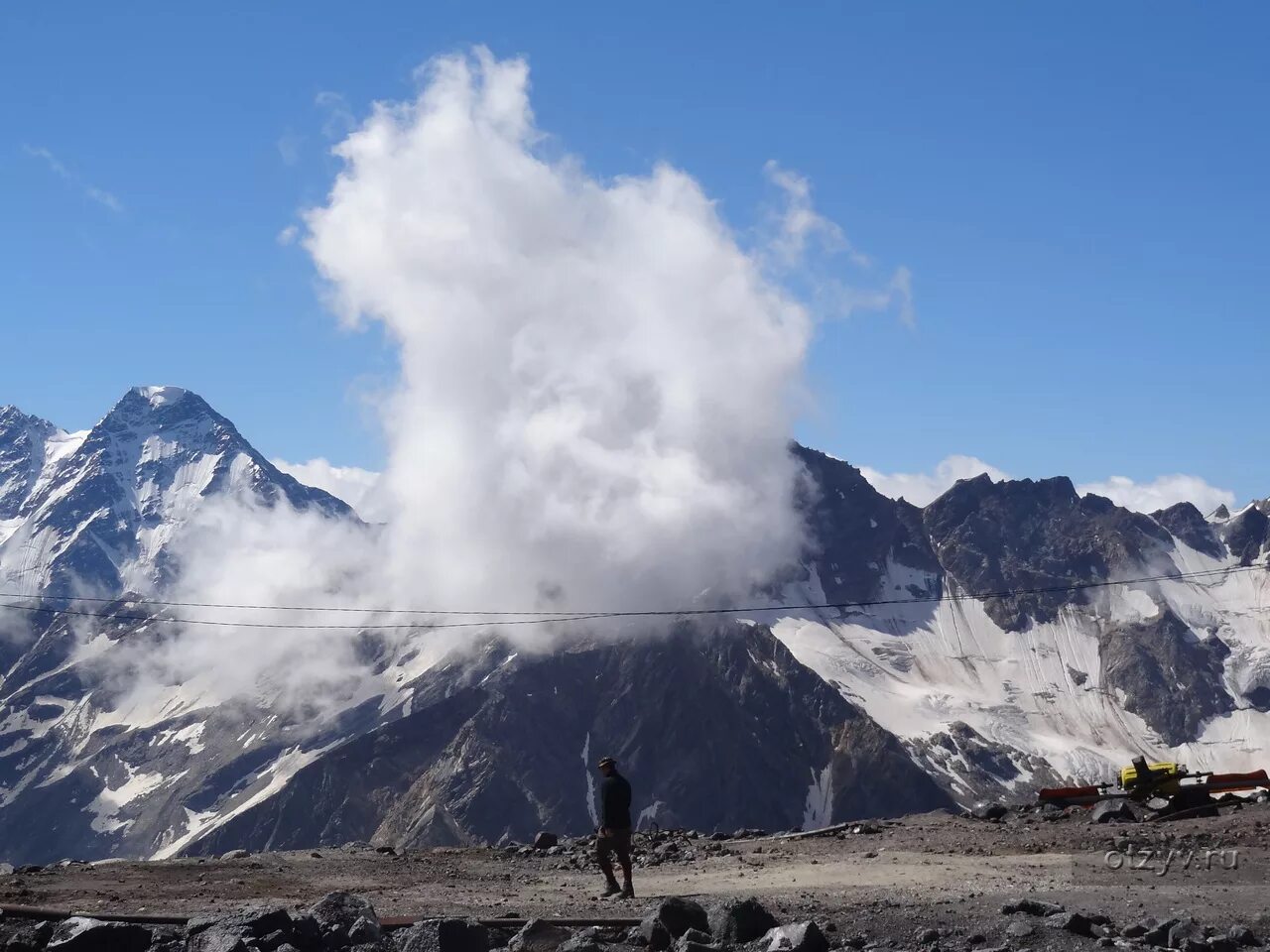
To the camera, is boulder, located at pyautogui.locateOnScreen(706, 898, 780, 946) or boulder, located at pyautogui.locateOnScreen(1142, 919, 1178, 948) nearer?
boulder, located at pyautogui.locateOnScreen(1142, 919, 1178, 948)

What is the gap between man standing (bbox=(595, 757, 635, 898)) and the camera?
1933 centimetres

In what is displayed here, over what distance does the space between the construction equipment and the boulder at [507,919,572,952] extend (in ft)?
49.4

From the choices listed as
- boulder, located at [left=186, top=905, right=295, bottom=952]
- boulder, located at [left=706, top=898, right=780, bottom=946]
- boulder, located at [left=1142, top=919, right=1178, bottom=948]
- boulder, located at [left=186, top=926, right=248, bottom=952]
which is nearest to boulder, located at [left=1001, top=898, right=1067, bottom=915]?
boulder, located at [left=1142, top=919, right=1178, bottom=948]

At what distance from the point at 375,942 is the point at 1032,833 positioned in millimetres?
14770

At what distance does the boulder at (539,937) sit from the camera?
1523cm

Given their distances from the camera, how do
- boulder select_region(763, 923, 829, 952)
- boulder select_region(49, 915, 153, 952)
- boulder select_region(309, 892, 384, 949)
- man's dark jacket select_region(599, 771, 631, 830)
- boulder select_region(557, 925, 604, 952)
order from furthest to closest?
man's dark jacket select_region(599, 771, 631, 830), boulder select_region(49, 915, 153, 952), boulder select_region(309, 892, 384, 949), boulder select_region(557, 925, 604, 952), boulder select_region(763, 923, 829, 952)

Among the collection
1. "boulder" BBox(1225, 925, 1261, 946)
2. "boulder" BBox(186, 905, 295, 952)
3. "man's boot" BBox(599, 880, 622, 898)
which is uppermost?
"boulder" BBox(186, 905, 295, 952)

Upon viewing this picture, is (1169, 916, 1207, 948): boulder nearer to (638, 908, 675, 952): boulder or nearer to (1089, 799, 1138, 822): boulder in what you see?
(638, 908, 675, 952): boulder

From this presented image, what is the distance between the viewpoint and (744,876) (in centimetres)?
2155

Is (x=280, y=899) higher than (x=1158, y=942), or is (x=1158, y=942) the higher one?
(x=280, y=899)

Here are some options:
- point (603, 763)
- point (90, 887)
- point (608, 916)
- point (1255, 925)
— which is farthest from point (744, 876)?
point (90, 887)

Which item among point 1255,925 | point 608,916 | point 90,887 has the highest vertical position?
point 90,887

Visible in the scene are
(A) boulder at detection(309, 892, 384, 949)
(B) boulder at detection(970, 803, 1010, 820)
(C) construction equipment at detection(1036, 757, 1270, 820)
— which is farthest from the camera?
(B) boulder at detection(970, 803, 1010, 820)

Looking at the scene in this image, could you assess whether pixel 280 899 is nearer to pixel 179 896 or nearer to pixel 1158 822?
pixel 179 896
